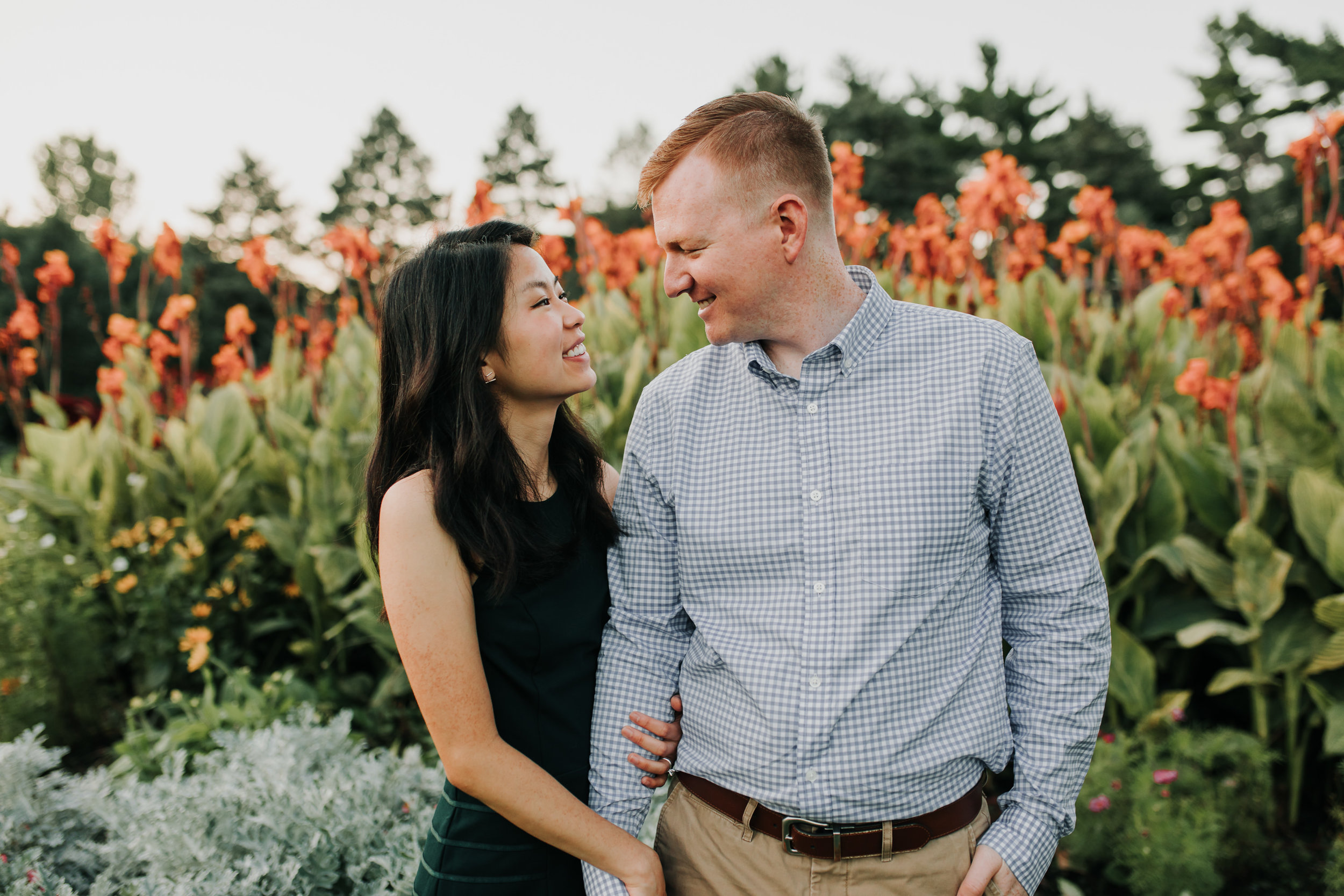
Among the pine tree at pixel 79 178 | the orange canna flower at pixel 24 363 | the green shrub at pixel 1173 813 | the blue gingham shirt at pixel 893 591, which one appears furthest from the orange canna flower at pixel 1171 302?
the pine tree at pixel 79 178

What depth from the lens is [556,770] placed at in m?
1.51

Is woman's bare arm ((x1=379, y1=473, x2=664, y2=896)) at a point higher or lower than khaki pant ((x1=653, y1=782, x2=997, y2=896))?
higher

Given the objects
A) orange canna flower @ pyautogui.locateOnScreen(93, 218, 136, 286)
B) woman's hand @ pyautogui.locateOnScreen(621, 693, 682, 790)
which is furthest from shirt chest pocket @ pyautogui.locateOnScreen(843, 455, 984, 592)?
orange canna flower @ pyautogui.locateOnScreen(93, 218, 136, 286)

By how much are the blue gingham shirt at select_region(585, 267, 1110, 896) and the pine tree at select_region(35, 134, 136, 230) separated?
46.3m

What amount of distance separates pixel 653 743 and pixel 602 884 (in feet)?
0.77

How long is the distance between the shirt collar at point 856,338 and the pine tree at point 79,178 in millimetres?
46175

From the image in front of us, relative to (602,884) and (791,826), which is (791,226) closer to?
(791,826)

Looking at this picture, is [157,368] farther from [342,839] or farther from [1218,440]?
[1218,440]

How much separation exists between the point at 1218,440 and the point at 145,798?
3585 mm

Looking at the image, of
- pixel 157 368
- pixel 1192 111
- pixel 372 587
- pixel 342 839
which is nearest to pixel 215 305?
pixel 157 368

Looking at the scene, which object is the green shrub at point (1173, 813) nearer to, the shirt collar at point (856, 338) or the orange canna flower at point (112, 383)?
the shirt collar at point (856, 338)

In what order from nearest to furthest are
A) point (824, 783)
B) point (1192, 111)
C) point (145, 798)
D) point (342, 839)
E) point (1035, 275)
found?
point (824, 783), point (342, 839), point (145, 798), point (1035, 275), point (1192, 111)

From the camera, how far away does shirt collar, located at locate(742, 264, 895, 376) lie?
4.64 ft

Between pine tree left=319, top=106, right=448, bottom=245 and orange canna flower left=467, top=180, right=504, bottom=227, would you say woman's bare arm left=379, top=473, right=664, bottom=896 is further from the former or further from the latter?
pine tree left=319, top=106, right=448, bottom=245
